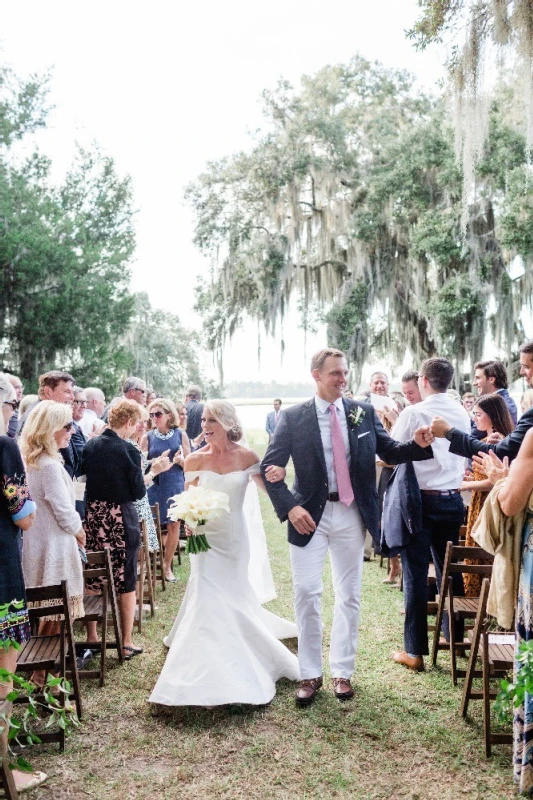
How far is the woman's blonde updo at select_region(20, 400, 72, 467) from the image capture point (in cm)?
412

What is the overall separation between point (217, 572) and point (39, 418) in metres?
1.44

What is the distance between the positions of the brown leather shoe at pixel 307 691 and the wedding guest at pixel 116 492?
150cm

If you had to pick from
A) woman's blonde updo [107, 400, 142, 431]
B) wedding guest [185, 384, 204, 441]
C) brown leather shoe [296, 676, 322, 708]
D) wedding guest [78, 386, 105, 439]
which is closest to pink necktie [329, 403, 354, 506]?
brown leather shoe [296, 676, 322, 708]

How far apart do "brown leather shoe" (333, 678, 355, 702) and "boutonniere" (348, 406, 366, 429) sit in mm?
1521

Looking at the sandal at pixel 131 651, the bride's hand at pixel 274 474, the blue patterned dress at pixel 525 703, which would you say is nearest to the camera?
the blue patterned dress at pixel 525 703

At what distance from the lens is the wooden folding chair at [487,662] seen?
334cm

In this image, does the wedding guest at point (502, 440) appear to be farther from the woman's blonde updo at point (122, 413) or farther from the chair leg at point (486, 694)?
the woman's blonde updo at point (122, 413)

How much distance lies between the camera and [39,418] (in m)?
4.13

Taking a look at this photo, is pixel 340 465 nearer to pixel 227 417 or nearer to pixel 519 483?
pixel 227 417

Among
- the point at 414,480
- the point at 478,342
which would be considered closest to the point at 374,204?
the point at 478,342

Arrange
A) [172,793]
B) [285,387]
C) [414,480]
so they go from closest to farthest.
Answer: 1. [172,793]
2. [414,480]
3. [285,387]

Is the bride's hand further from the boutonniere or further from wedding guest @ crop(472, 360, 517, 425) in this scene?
wedding guest @ crop(472, 360, 517, 425)

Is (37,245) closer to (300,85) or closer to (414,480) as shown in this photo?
(300,85)

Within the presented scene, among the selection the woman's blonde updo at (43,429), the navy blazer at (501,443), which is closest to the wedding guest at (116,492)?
the woman's blonde updo at (43,429)
